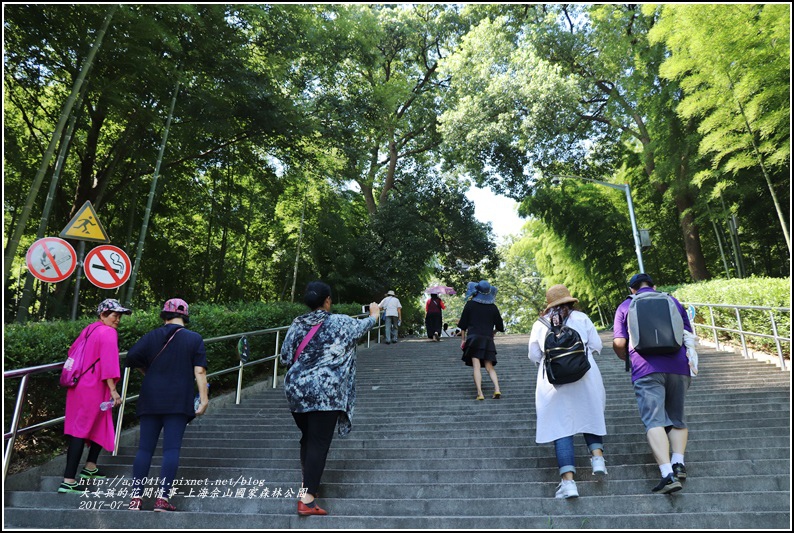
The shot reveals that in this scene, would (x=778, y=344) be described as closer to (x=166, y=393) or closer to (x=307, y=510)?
(x=307, y=510)

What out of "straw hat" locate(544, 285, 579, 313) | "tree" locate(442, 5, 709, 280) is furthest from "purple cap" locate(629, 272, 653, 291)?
"tree" locate(442, 5, 709, 280)

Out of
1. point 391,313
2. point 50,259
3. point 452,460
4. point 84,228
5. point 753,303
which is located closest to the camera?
point 452,460

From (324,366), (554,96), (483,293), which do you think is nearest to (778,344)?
(483,293)

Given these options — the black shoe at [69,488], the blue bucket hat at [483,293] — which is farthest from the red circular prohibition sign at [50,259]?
the blue bucket hat at [483,293]

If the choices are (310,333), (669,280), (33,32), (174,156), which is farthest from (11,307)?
(669,280)

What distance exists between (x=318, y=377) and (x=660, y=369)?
91.4 inches

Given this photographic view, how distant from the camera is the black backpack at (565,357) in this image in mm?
3441

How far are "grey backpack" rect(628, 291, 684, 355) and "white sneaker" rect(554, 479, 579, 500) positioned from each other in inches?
41.2

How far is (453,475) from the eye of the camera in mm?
3684

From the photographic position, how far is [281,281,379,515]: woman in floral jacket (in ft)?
10.7

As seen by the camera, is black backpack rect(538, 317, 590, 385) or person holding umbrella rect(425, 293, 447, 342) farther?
person holding umbrella rect(425, 293, 447, 342)

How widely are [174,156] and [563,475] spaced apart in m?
11.1

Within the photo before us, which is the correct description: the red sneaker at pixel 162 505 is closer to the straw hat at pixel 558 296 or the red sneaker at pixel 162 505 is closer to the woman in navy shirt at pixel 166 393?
the woman in navy shirt at pixel 166 393

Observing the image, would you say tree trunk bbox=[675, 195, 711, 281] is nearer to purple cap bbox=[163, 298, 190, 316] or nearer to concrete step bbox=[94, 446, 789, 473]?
concrete step bbox=[94, 446, 789, 473]
